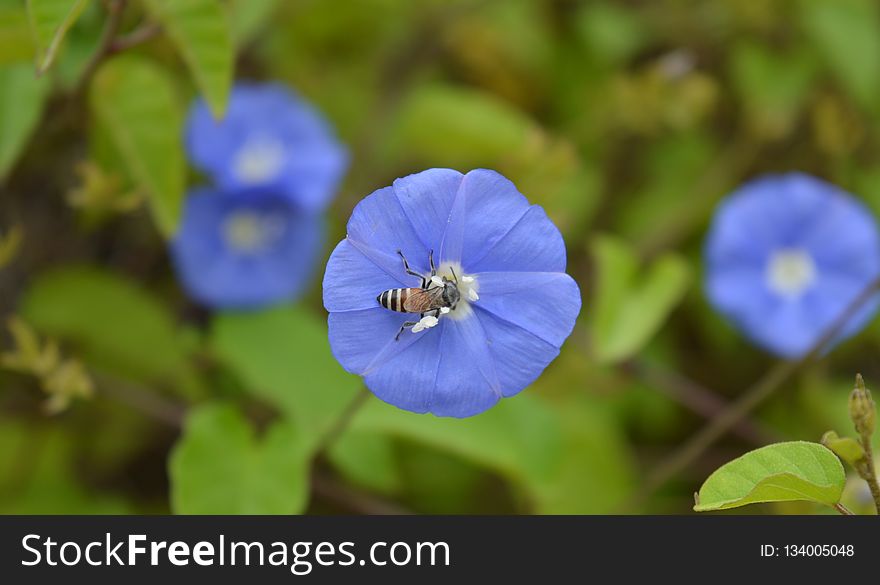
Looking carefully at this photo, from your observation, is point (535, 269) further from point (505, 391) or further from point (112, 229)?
point (112, 229)

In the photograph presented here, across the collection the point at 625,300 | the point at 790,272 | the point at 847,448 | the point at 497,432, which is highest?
the point at 790,272

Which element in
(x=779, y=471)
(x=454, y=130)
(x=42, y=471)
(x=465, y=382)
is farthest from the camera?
(x=454, y=130)

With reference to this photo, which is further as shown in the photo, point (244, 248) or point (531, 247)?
point (244, 248)

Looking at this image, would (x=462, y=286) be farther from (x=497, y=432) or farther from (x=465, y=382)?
(x=497, y=432)

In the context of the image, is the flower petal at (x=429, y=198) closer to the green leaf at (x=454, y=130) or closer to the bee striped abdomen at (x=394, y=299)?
the bee striped abdomen at (x=394, y=299)

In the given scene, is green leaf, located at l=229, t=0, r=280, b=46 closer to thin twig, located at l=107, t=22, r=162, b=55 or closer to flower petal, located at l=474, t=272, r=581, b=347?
thin twig, located at l=107, t=22, r=162, b=55

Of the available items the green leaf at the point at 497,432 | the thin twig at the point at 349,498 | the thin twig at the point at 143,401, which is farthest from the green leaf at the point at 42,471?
the green leaf at the point at 497,432

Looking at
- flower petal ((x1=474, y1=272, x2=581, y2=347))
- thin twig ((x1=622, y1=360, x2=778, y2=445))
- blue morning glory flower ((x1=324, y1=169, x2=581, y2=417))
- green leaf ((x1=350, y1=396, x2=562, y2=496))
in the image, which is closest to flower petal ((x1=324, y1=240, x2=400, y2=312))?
blue morning glory flower ((x1=324, y1=169, x2=581, y2=417))

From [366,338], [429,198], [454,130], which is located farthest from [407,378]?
[454,130]

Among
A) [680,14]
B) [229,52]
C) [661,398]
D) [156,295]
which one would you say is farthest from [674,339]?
[229,52]

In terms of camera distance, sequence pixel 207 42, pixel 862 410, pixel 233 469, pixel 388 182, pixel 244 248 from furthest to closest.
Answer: pixel 388 182 < pixel 244 248 < pixel 233 469 < pixel 207 42 < pixel 862 410
